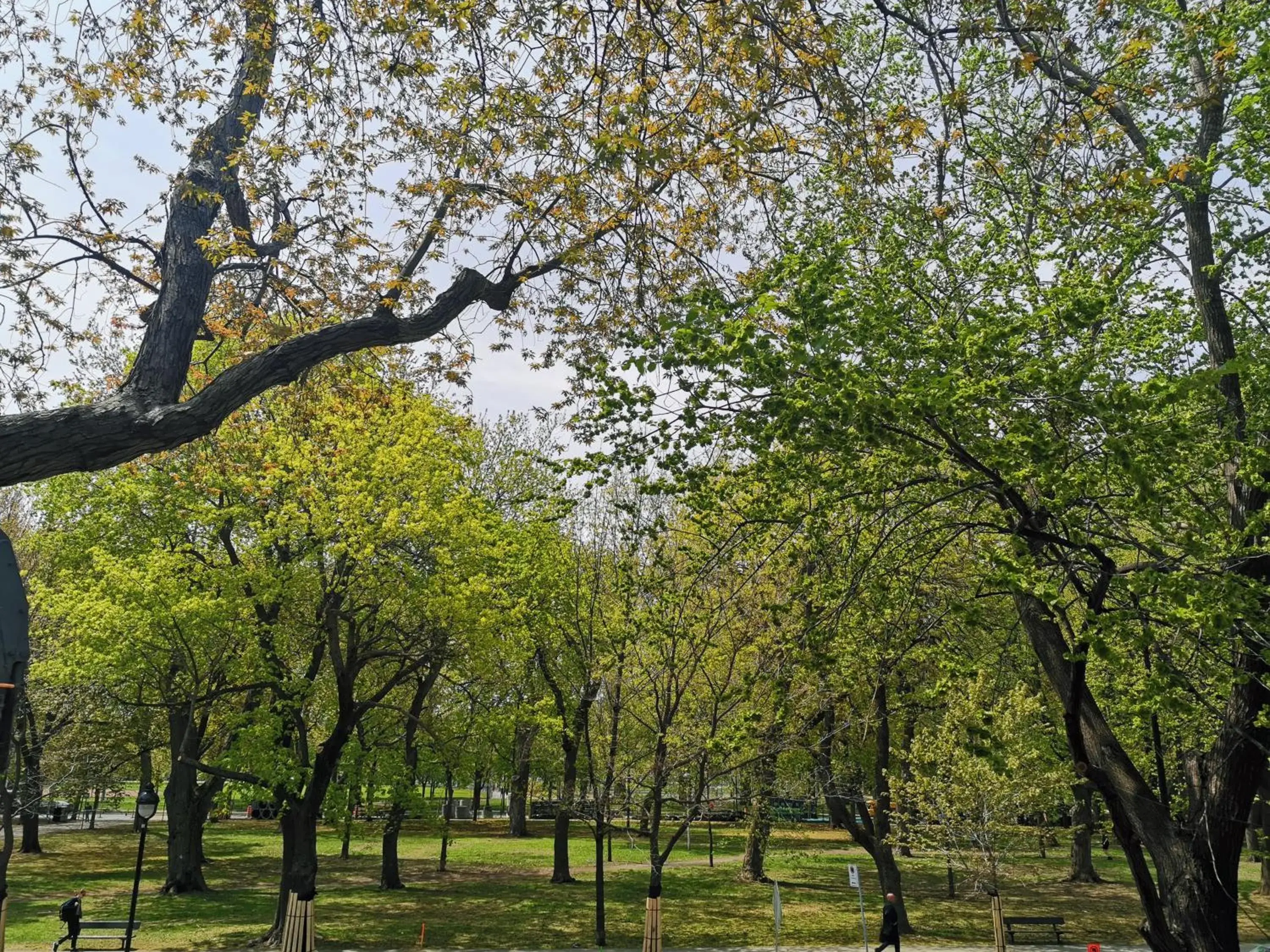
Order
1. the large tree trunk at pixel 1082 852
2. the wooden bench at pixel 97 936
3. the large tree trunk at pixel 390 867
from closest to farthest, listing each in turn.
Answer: the wooden bench at pixel 97 936 < the large tree trunk at pixel 390 867 < the large tree trunk at pixel 1082 852

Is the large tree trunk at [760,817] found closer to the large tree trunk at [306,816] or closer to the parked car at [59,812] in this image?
the large tree trunk at [306,816]

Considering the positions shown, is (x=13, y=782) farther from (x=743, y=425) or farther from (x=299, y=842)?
(x=743, y=425)

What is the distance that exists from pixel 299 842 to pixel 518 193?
1218 cm

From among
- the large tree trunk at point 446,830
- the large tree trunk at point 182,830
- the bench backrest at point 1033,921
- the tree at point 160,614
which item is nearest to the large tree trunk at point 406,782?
the large tree trunk at point 446,830

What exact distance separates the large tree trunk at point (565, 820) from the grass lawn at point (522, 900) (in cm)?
71

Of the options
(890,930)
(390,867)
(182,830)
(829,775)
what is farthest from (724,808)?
(182,830)

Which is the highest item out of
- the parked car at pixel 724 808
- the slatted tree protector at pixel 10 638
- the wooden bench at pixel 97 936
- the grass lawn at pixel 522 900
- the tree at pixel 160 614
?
the tree at pixel 160 614

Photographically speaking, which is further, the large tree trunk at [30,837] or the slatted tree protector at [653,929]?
the large tree trunk at [30,837]

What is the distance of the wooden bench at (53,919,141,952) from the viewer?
14.2 m

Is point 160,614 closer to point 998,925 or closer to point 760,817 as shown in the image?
point 760,817

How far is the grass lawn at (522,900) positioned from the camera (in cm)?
1702

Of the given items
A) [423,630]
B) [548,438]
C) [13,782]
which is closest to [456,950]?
[423,630]

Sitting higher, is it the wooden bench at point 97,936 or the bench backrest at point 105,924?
the bench backrest at point 105,924

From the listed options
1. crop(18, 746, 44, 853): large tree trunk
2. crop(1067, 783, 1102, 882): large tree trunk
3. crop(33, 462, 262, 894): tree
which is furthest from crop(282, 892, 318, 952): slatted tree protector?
crop(1067, 783, 1102, 882): large tree trunk
